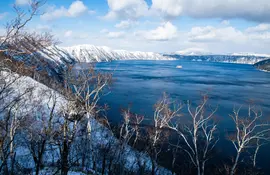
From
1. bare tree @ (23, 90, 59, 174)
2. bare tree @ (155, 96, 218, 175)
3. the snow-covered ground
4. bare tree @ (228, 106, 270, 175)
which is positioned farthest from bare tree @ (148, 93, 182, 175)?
bare tree @ (23, 90, 59, 174)

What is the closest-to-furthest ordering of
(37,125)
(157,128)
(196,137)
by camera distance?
(37,125)
(157,128)
(196,137)

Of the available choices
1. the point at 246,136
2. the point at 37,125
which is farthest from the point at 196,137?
the point at 37,125

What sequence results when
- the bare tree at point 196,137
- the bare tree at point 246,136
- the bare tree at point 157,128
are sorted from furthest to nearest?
the bare tree at point 157,128 → the bare tree at point 196,137 → the bare tree at point 246,136

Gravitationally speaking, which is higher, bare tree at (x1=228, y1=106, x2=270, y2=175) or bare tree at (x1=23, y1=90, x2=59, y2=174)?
bare tree at (x1=23, y1=90, x2=59, y2=174)

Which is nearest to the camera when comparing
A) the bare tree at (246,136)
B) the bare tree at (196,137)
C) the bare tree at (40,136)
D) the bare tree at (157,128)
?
the bare tree at (40,136)

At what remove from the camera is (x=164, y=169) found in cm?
1703

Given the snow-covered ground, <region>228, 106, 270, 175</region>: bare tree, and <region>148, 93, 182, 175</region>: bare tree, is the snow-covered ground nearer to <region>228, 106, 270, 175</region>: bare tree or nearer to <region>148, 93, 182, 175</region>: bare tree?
<region>148, 93, 182, 175</region>: bare tree

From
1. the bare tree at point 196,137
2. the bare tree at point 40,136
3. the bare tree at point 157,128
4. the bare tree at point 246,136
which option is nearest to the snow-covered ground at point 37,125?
the bare tree at point 157,128

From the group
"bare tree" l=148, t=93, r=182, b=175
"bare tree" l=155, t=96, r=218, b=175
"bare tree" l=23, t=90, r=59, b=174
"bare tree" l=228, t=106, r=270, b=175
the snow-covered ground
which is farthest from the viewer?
"bare tree" l=148, t=93, r=182, b=175

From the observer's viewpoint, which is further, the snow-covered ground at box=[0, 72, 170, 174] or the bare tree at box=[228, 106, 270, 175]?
the snow-covered ground at box=[0, 72, 170, 174]

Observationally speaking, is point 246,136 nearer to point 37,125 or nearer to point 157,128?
point 157,128

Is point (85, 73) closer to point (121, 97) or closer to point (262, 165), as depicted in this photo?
point (262, 165)

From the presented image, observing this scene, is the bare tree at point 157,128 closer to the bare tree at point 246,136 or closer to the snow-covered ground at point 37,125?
the snow-covered ground at point 37,125

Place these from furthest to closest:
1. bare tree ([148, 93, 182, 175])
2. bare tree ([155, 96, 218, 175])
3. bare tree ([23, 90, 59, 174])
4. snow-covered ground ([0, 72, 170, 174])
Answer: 1. bare tree ([148, 93, 182, 175])
2. snow-covered ground ([0, 72, 170, 174])
3. bare tree ([155, 96, 218, 175])
4. bare tree ([23, 90, 59, 174])
